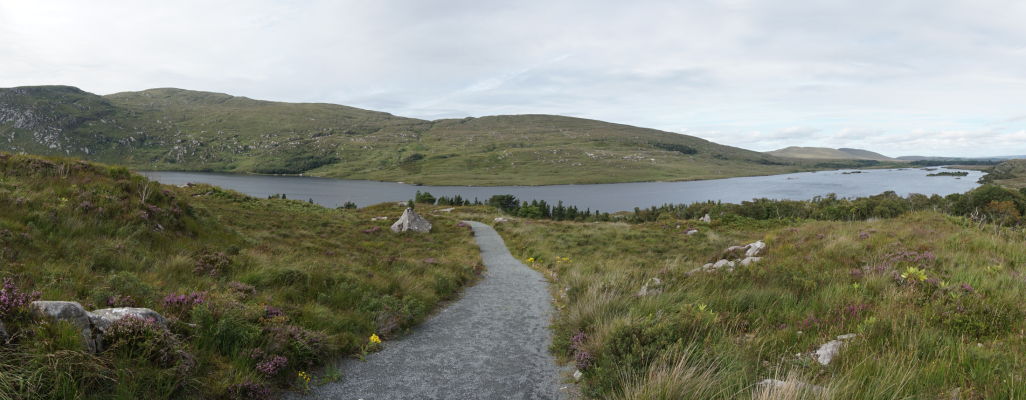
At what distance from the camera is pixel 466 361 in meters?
6.98

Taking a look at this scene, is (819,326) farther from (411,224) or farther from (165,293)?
(411,224)

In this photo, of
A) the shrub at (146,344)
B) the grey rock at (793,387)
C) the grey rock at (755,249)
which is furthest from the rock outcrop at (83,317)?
the grey rock at (755,249)

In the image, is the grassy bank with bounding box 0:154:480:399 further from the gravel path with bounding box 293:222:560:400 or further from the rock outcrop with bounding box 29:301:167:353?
the gravel path with bounding box 293:222:560:400

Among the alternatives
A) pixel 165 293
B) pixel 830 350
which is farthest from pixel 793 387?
pixel 165 293

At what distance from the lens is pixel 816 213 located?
181 feet

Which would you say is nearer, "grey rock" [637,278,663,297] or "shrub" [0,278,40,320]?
"shrub" [0,278,40,320]

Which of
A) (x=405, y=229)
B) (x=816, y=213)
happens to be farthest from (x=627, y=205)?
(x=405, y=229)

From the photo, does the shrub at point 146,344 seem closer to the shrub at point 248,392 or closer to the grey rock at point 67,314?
the grey rock at point 67,314

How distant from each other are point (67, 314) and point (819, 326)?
9.70m

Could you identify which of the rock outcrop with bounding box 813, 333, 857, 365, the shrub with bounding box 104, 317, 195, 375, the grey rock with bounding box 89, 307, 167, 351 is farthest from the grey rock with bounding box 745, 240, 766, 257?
the grey rock with bounding box 89, 307, 167, 351

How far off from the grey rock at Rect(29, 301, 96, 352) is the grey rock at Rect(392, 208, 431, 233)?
98.6 feet

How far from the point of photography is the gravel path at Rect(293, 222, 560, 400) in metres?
5.81

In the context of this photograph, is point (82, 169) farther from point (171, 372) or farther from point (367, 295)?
point (171, 372)

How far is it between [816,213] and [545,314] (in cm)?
6018
